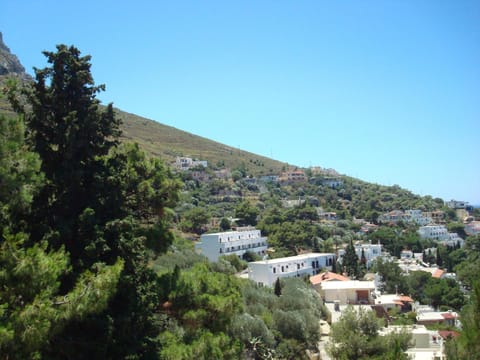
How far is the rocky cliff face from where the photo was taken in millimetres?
125062

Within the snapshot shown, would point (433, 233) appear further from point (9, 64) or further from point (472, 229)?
point (9, 64)

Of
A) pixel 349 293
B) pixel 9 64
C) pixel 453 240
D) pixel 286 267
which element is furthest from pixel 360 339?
pixel 9 64

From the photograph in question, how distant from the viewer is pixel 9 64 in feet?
430

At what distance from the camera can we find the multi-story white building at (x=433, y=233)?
300 ft

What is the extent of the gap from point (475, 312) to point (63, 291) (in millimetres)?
9516

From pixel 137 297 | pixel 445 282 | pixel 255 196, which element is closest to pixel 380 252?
pixel 445 282

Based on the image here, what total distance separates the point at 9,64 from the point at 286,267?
4564 inches

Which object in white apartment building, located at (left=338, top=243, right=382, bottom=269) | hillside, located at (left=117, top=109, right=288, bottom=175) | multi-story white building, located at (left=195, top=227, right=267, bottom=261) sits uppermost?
hillside, located at (left=117, top=109, right=288, bottom=175)

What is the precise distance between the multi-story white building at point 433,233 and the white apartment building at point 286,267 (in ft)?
139

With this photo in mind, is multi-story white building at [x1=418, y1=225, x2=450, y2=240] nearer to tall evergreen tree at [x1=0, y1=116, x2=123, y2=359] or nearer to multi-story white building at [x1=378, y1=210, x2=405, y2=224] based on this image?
multi-story white building at [x1=378, y1=210, x2=405, y2=224]

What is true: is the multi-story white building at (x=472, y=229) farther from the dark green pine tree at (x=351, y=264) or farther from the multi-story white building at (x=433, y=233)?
the dark green pine tree at (x=351, y=264)

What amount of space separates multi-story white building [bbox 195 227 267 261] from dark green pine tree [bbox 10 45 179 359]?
41.2 meters

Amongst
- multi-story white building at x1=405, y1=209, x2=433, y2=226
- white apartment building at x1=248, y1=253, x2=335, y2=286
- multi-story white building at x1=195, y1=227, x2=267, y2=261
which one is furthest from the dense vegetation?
multi-story white building at x1=405, y1=209, x2=433, y2=226

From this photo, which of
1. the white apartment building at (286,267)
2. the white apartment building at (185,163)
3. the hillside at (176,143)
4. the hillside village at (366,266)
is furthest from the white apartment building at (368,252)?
the hillside at (176,143)
